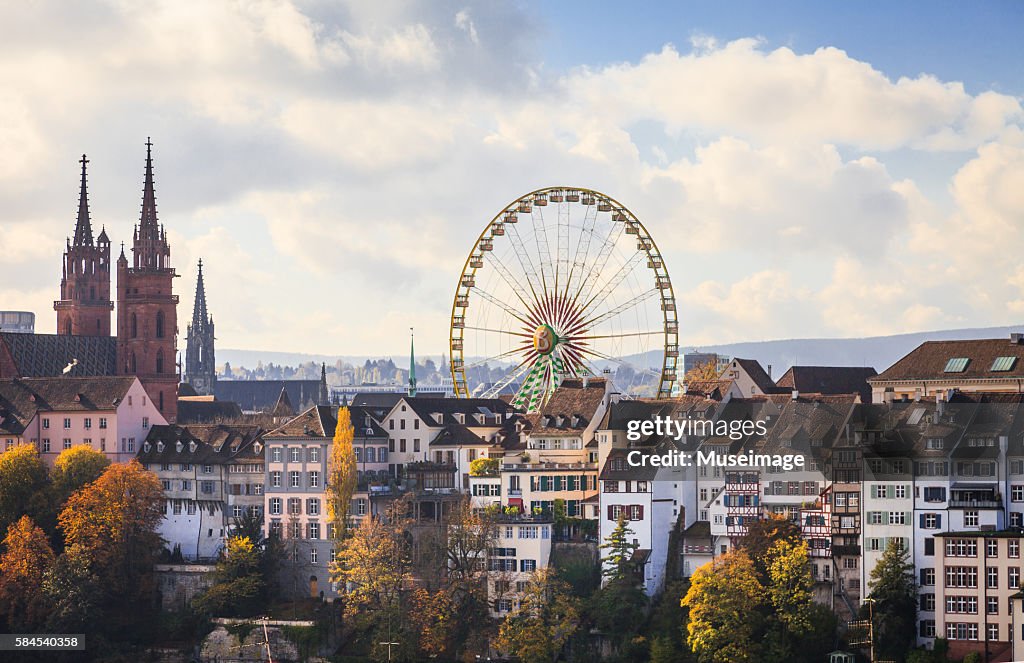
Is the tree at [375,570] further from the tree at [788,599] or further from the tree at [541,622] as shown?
the tree at [788,599]

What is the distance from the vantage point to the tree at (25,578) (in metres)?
129

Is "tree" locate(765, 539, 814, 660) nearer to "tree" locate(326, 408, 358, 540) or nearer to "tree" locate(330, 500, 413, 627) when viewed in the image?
"tree" locate(330, 500, 413, 627)

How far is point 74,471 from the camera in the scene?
458 feet

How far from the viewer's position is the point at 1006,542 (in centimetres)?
10106

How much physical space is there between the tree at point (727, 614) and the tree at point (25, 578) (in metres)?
44.8

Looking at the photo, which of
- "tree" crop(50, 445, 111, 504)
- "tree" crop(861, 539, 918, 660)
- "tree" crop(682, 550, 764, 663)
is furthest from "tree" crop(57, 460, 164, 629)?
"tree" crop(861, 539, 918, 660)

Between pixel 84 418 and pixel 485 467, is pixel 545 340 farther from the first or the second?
pixel 84 418

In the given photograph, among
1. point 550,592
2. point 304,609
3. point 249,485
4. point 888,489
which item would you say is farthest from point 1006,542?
point 249,485

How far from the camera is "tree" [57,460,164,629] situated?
13100 centimetres

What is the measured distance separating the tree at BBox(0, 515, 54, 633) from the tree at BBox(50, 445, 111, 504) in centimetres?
571

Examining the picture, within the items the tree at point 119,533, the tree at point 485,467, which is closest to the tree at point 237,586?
the tree at point 119,533

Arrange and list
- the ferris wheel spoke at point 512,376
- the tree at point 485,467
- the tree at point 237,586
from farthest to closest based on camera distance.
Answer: the ferris wheel spoke at point 512,376 < the tree at point 485,467 < the tree at point 237,586

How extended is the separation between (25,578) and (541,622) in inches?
1462

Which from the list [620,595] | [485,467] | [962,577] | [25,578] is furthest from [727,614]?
[25,578]
